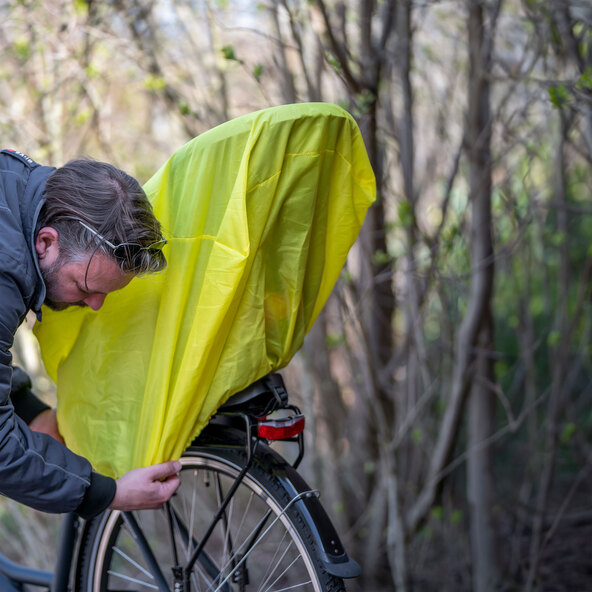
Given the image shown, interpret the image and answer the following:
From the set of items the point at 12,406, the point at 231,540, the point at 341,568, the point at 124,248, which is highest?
the point at 124,248

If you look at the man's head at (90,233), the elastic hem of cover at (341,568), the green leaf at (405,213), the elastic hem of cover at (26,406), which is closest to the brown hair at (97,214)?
the man's head at (90,233)

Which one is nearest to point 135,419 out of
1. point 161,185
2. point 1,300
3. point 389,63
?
point 1,300

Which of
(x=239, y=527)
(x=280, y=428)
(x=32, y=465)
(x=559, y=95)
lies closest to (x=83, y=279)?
(x=32, y=465)

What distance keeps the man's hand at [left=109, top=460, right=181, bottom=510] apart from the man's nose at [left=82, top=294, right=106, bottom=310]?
37 centimetres

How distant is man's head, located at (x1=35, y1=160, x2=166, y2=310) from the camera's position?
4.64ft

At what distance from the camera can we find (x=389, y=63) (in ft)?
8.80

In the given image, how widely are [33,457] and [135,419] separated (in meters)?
0.27

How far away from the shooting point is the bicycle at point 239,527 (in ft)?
4.93

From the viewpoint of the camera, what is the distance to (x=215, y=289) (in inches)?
57.9

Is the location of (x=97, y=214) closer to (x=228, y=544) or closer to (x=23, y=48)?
(x=228, y=544)

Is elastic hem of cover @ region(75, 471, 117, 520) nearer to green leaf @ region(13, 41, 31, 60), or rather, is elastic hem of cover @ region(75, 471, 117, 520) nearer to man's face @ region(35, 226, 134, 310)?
man's face @ region(35, 226, 134, 310)

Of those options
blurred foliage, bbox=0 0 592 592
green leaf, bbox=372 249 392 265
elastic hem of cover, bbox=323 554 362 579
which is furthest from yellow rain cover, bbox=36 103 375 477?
green leaf, bbox=372 249 392 265

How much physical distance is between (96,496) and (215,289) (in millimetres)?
505

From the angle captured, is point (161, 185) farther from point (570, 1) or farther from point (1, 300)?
point (570, 1)
